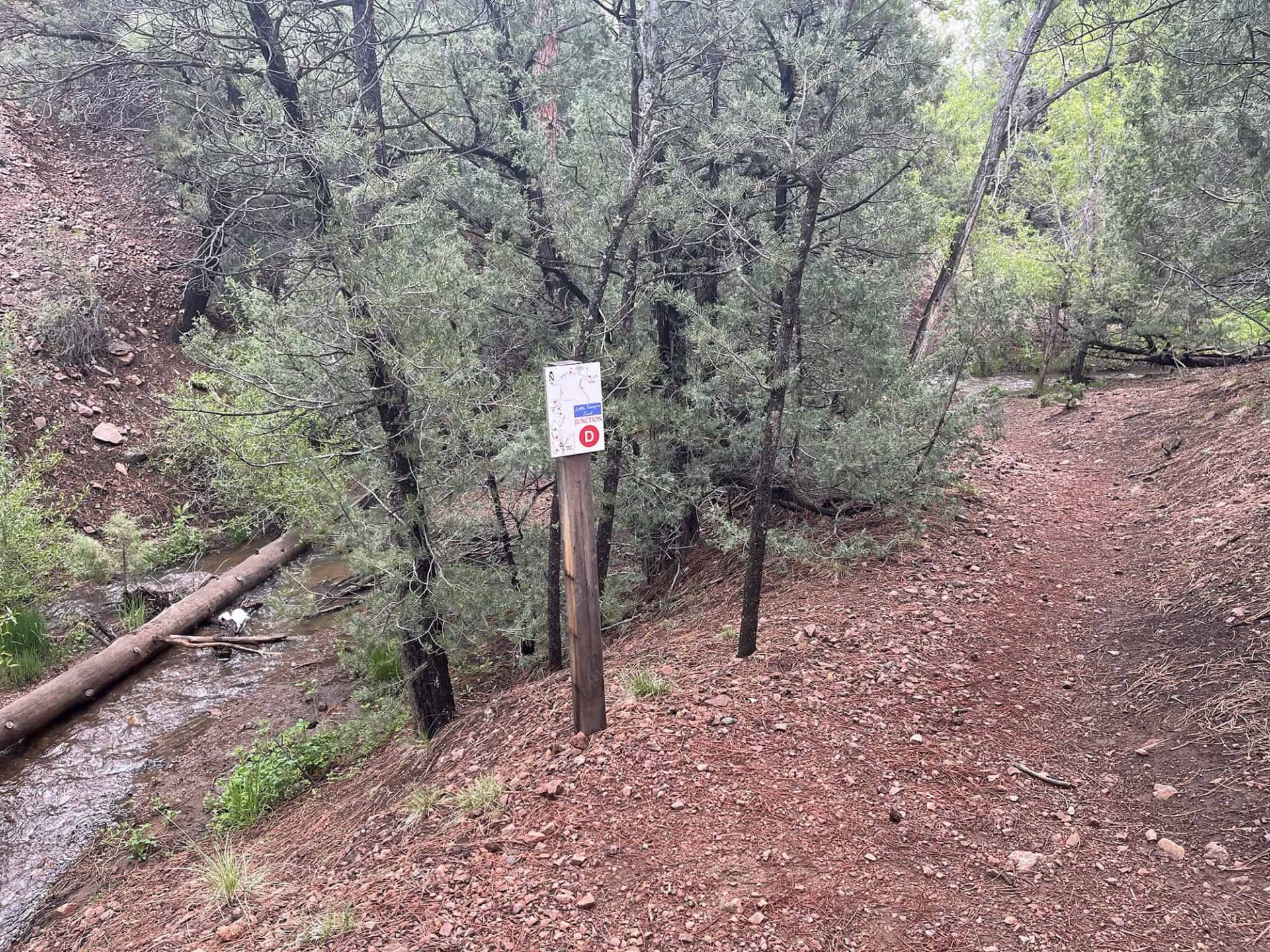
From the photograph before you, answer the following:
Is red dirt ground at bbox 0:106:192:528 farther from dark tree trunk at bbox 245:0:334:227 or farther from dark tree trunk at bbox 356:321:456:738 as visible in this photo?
dark tree trunk at bbox 356:321:456:738

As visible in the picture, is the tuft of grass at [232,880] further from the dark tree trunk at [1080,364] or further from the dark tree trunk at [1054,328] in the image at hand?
the dark tree trunk at [1054,328]

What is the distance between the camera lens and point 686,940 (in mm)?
3266

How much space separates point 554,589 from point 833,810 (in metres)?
2.98

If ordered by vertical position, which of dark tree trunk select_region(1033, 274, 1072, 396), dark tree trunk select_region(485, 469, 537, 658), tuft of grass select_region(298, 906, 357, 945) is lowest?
tuft of grass select_region(298, 906, 357, 945)

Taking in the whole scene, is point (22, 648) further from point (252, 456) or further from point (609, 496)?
point (609, 496)

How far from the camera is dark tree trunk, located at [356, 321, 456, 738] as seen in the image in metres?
5.72

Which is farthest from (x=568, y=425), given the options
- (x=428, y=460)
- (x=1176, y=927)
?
(x=1176, y=927)

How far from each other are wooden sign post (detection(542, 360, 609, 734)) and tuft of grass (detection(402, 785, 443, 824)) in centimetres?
123

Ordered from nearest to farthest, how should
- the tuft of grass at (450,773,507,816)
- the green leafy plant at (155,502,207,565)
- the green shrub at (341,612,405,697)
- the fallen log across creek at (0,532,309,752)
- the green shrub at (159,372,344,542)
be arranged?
the tuft of grass at (450,773,507,816), the green shrub at (341,612,405,697), the green shrub at (159,372,344,542), the fallen log across creek at (0,532,309,752), the green leafy plant at (155,502,207,565)

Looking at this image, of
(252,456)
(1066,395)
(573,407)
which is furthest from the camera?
(1066,395)

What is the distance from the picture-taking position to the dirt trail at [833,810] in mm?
3363

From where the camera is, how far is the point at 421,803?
4.77 m

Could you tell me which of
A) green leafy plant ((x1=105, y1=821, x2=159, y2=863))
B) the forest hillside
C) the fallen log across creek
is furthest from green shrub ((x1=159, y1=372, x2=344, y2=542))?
green leafy plant ((x1=105, y1=821, x2=159, y2=863))

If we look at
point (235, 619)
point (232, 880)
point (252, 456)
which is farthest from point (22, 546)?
point (232, 880)
